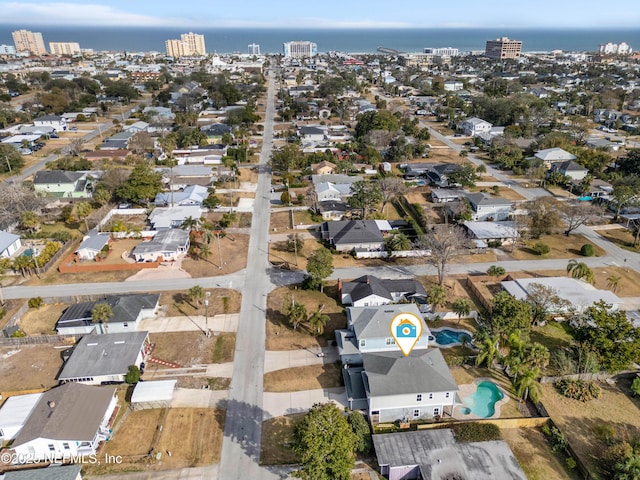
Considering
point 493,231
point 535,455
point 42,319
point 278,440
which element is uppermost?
point 493,231

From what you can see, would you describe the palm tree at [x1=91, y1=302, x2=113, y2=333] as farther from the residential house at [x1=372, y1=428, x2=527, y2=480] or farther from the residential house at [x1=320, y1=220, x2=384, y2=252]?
the residential house at [x1=320, y1=220, x2=384, y2=252]

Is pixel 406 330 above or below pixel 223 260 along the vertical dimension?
above

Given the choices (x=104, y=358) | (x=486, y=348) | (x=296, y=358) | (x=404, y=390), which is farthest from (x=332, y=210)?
(x=104, y=358)

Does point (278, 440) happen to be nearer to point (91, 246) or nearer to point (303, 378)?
point (303, 378)

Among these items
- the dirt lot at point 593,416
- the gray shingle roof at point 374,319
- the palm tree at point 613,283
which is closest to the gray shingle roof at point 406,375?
the gray shingle roof at point 374,319

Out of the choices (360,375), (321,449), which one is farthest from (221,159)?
(321,449)

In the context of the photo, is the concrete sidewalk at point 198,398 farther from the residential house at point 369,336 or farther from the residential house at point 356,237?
the residential house at point 356,237

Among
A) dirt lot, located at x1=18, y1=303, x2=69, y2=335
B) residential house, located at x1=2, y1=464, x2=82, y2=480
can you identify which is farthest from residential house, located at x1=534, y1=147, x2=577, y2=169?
residential house, located at x1=2, y1=464, x2=82, y2=480
